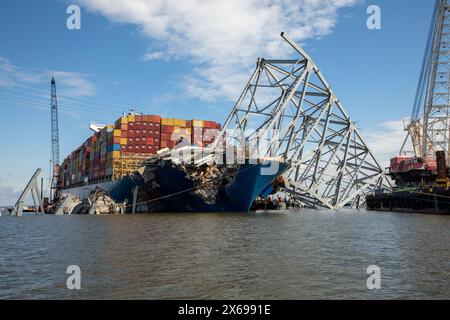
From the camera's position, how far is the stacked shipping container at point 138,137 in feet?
279

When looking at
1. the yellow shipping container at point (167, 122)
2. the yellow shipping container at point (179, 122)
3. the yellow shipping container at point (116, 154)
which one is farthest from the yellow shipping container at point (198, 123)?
the yellow shipping container at point (116, 154)

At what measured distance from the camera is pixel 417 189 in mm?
71812

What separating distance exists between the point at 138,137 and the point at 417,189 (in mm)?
58785

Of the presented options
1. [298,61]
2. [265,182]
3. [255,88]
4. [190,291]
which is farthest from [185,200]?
[190,291]

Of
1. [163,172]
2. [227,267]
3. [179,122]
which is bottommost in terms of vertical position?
[227,267]

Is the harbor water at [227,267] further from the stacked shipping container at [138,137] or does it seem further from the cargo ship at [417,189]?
the stacked shipping container at [138,137]

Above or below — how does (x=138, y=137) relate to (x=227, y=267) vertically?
above

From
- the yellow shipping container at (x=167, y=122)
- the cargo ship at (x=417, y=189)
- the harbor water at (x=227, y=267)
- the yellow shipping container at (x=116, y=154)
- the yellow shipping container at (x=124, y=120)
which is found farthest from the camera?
the yellow shipping container at (x=167, y=122)

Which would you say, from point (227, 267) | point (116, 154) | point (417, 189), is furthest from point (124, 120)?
point (227, 267)

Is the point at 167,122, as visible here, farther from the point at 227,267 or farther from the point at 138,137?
the point at 227,267

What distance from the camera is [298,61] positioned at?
6475 cm

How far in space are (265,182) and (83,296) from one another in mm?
46922

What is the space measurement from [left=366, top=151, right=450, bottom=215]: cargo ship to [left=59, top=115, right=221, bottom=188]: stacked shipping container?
133 ft
